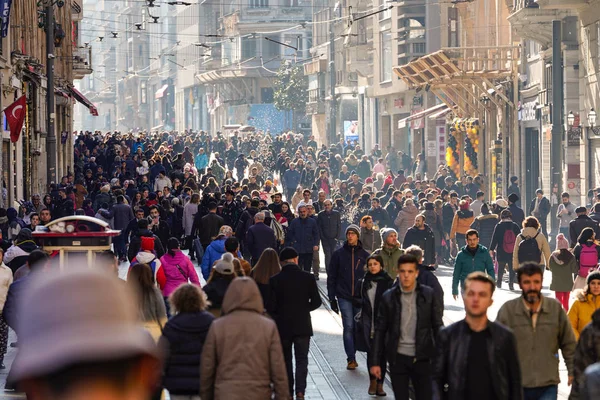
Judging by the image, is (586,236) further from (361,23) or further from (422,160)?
(361,23)

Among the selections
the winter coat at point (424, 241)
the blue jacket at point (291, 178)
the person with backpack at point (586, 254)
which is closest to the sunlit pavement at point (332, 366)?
the winter coat at point (424, 241)

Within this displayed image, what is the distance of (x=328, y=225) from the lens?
23.8 meters

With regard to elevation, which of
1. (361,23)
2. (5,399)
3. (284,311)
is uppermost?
(361,23)

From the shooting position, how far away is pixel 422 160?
48625 mm

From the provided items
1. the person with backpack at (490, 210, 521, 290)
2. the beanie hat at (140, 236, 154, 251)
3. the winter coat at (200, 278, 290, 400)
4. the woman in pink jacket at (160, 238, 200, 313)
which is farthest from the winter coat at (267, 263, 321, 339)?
the person with backpack at (490, 210, 521, 290)

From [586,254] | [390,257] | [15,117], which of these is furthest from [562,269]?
[15,117]

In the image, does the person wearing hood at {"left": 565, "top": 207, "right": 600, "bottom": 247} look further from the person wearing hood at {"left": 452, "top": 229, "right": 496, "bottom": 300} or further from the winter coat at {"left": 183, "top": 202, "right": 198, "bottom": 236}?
the winter coat at {"left": 183, "top": 202, "right": 198, "bottom": 236}

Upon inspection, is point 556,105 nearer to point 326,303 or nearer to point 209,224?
point 209,224

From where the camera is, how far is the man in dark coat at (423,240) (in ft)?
66.0

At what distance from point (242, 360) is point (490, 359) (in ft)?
4.94

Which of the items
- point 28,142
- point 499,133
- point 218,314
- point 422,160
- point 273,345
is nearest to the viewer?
point 273,345

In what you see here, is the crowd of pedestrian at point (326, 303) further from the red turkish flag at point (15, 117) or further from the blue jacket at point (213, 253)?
the red turkish flag at point (15, 117)

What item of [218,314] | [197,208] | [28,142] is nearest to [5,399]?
[218,314]

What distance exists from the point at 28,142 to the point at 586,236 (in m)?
22.3
